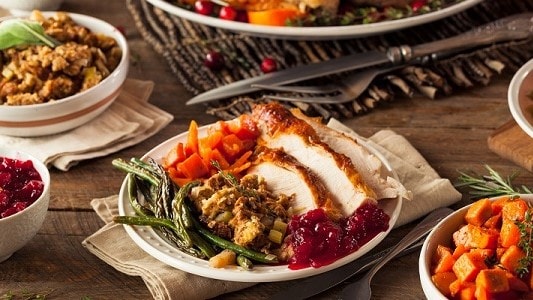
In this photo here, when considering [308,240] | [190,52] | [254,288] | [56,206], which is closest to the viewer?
[308,240]

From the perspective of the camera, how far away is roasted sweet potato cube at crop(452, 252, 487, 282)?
295 centimetres

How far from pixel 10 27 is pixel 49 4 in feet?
3.57

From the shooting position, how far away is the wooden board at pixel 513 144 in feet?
13.9

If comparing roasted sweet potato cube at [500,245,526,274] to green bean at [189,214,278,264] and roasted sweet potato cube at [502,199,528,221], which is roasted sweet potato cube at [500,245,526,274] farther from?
green bean at [189,214,278,264]

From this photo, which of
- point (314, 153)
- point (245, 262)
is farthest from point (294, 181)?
point (245, 262)

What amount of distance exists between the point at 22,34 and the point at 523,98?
8.52ft

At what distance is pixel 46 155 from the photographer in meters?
4.44

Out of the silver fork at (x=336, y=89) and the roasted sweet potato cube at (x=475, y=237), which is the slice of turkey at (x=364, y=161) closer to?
the roasted sweet potato cube at (x=475, y=237)

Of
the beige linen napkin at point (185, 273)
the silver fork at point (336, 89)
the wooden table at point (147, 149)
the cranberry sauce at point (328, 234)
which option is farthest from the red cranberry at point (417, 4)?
the cranberry sauce at point (328, 234)

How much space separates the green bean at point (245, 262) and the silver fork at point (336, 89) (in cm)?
162

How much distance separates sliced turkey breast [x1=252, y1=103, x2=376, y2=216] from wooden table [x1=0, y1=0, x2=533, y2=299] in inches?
13.2

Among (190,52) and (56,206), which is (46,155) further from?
(190,52)

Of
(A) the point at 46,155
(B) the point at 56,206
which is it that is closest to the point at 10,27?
(A) the point at 46,155

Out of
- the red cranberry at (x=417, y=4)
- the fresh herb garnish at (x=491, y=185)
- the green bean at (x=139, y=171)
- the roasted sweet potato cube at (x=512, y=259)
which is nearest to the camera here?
the roasted sweet potato cube at (x=512, y=259)
